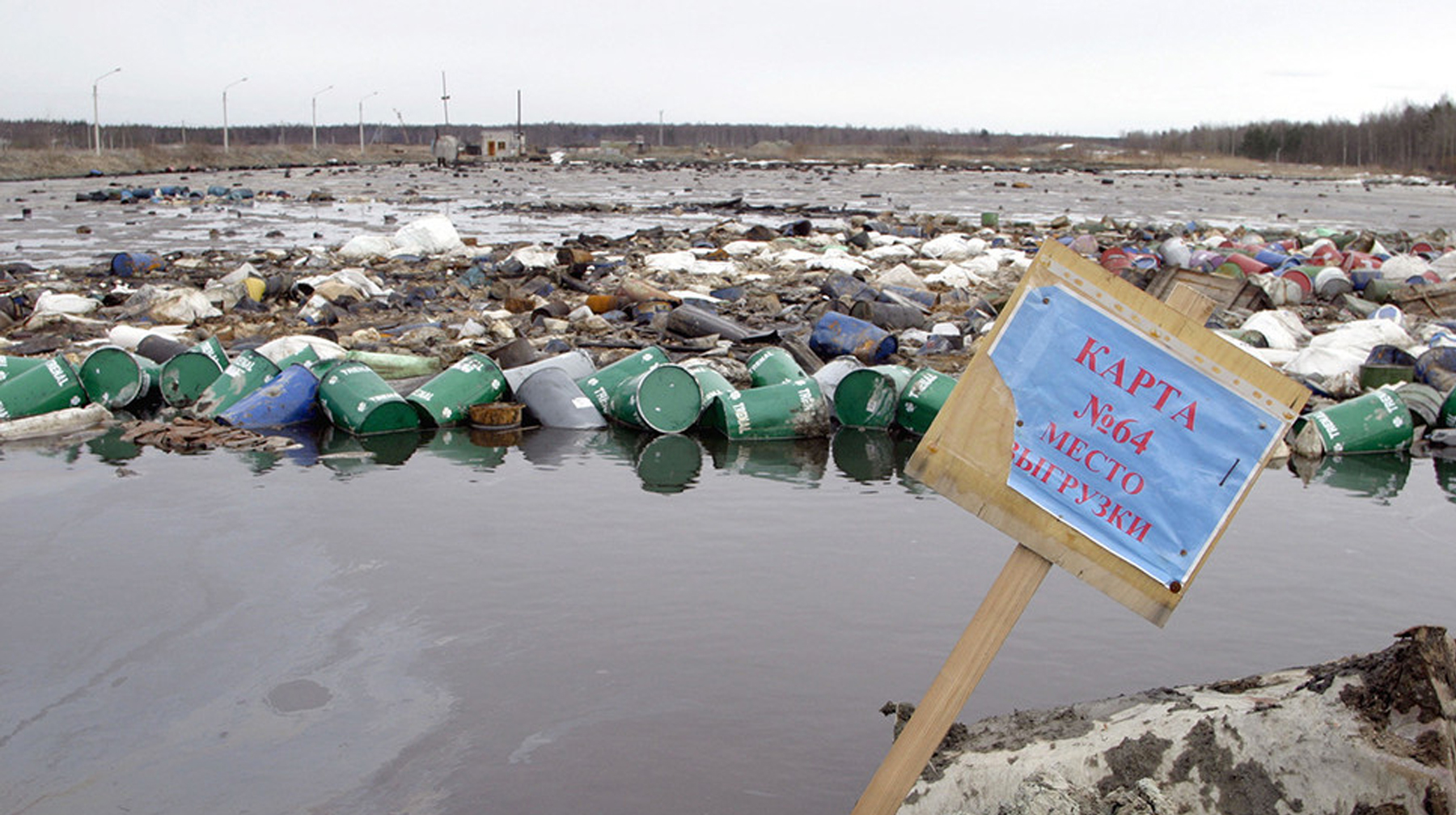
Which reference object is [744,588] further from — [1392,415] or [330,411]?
[1392,415]

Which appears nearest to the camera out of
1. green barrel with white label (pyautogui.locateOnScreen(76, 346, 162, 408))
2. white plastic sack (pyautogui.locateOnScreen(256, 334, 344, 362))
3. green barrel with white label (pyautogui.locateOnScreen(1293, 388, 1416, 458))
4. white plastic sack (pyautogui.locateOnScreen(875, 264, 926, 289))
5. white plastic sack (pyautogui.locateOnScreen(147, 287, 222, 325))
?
green barrel with white label (pyautogui.locateOnScreen(1293, 388, 1416, 458))

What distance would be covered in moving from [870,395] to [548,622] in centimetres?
397

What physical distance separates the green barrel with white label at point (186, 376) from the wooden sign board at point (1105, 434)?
710 cm

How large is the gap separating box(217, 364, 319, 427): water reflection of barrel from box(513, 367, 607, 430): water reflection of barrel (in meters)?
1.39

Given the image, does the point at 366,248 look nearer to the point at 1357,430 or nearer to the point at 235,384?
the point at 235,384

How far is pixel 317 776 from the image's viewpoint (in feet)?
11.4

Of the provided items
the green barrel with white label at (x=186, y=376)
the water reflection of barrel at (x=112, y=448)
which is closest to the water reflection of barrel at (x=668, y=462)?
the water reflection of barrel at (x=112, y=448)

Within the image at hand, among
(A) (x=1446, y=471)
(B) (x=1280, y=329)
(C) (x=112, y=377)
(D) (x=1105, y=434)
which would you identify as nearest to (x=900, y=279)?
(B) (x=1280, y=329)

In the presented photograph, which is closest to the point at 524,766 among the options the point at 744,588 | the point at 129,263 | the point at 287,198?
the point at 744,588

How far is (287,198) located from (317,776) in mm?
34674

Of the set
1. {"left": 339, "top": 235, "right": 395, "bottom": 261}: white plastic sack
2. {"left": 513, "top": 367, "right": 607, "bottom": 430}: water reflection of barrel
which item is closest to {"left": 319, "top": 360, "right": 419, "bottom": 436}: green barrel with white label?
{"left": 513, "top": 367, "right": 607, "bottom": 430}: water reflection of barrel

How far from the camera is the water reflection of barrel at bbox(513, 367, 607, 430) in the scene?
8.03 meters

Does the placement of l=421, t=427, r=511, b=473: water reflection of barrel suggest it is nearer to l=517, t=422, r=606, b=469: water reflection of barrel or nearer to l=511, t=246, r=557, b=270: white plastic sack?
l=517, t=422, r=606, b=469: water reflection of barrel

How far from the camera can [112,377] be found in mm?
8180
